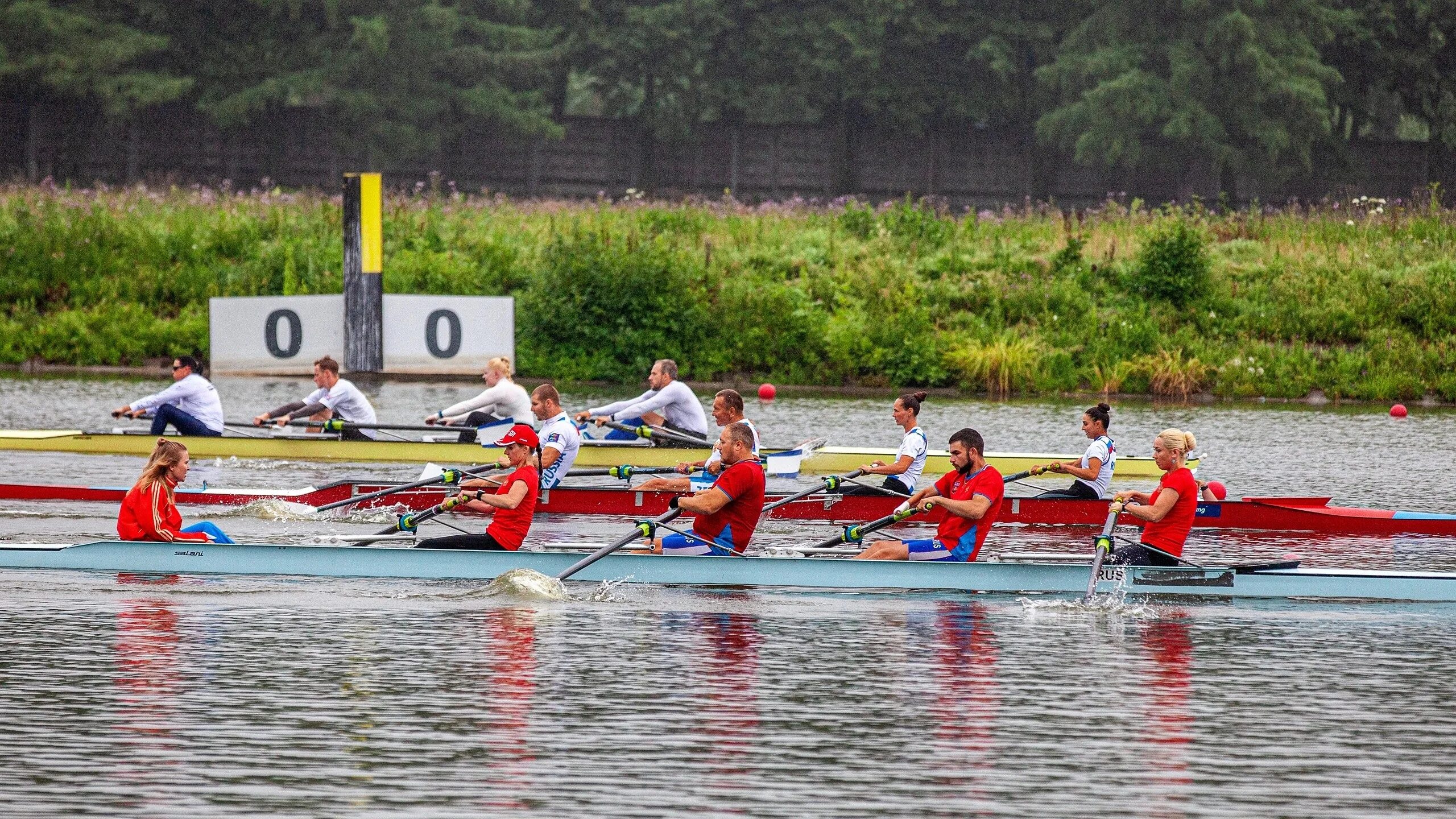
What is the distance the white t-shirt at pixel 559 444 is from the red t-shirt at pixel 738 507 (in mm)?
3202

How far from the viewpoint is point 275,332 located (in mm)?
29109

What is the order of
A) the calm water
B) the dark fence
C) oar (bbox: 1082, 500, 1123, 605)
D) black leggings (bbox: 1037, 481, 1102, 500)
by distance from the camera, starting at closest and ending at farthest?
the calm water, oar (bbox: 1082, 500, 1123, 605), black leggings (bbox: 1037, 481, 1102, 500), the dark fence

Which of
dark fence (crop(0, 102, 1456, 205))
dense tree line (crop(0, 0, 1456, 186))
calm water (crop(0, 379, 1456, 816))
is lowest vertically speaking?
calm water (crop(0, 379, 1456, 816))

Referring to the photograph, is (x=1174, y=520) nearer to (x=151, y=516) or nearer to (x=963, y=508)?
(x=963, y=508)

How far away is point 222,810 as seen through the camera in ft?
27.5

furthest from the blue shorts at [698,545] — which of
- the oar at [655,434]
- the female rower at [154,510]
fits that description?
the oar at [655,434]

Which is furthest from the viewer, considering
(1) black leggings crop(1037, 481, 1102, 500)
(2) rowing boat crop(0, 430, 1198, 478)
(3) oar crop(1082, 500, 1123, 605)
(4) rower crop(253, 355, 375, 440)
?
(4) rower crop(253, 355, 375, 440)

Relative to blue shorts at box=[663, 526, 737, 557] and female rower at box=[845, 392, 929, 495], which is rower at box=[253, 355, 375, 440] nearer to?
female rower at box=[845, 392, 929, 495]

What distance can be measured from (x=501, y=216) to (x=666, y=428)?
595 inches

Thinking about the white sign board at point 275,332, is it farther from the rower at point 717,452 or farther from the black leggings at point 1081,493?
the black leggings at point 1081,493

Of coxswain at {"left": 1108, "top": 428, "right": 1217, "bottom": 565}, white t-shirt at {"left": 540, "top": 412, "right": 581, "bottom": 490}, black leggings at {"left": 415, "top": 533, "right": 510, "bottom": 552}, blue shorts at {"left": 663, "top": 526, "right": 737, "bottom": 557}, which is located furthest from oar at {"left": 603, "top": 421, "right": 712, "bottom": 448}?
coxswain at {"left": 1108, "top": 428, "right": 1217, "bottom": 565}

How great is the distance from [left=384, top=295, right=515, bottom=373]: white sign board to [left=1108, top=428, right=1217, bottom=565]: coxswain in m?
16.8

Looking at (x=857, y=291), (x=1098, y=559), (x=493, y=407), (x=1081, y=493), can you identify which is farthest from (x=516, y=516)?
(x=857, y=291)

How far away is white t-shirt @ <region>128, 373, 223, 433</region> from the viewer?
67.4 feet
